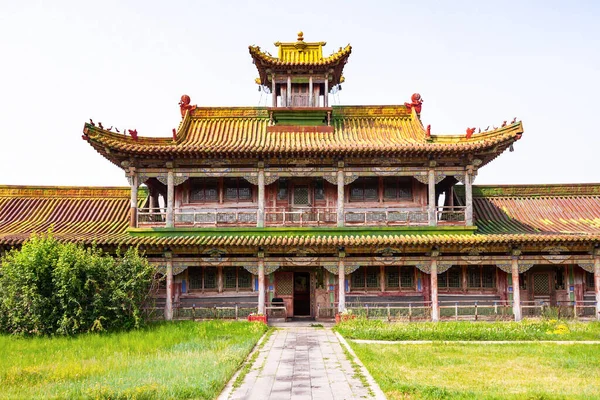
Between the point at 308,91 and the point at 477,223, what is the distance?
32.0 ft

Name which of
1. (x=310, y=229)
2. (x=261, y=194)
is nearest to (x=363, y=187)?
(x=310, y=229)

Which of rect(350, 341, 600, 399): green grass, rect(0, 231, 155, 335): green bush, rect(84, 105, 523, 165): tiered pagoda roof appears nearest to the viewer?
rect(350, 341, 600, 399): green grass

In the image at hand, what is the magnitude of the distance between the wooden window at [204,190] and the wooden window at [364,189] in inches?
225

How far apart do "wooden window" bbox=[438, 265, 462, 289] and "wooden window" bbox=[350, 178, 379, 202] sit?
4276 mm

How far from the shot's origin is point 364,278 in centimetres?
2255

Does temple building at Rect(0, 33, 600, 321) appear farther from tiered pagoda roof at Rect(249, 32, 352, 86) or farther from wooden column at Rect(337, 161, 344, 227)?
tiered pagoda roof at Rect(249, 32, 352, 86)

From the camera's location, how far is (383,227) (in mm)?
21688

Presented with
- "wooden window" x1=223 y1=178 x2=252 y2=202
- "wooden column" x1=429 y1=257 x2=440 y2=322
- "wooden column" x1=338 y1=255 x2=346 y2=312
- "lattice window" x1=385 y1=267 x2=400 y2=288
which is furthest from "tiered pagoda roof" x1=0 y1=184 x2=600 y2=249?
"wooden window" x1=223 y1=178 x2=252 y2=202

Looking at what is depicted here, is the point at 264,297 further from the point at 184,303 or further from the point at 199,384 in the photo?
the point at 199,384

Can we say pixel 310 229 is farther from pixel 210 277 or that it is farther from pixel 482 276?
pixel 482 276

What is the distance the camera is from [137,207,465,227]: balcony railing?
2200 centimetres

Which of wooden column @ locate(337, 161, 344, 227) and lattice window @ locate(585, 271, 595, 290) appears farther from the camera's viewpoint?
lattice window @ locate(585, 271, 595, 290)

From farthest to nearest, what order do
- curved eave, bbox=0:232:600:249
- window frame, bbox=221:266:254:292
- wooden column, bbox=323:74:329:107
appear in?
1. wooden column, bbox=323:74:329:107
2. window frame, bbox=221:266:254:292
3. curved eave, bbox=0:232:600:249

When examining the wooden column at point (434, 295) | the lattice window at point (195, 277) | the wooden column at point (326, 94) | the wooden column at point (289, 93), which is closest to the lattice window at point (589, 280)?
the wooden column at point (434, 295)
